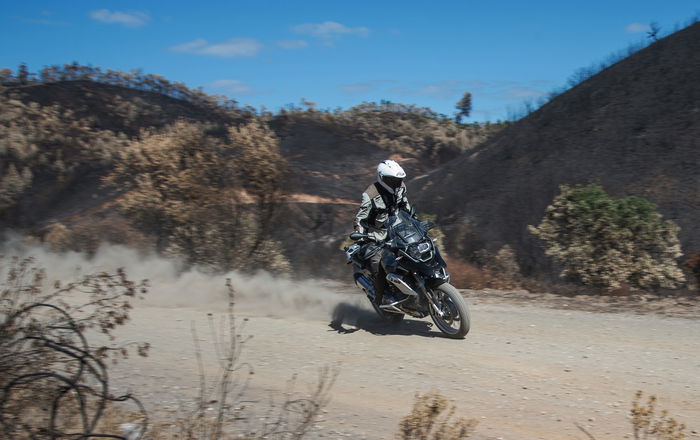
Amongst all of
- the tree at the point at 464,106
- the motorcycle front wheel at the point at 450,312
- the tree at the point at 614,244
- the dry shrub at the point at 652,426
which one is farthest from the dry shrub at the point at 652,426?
the tree at the point at 464,106

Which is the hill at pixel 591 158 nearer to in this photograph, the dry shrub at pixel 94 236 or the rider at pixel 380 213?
the rider at pixel 380 213

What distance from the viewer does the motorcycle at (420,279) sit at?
7.78 meters

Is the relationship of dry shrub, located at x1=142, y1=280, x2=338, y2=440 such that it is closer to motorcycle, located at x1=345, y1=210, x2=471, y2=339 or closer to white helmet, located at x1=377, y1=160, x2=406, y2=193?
motorcycle, located at x1=345, y1=210, x2=471, y2=339

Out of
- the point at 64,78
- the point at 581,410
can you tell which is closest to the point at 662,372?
the point at 581,410

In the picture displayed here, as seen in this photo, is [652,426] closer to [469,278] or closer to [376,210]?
[376,210]

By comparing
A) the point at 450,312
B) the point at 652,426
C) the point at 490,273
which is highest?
the point at 490,273

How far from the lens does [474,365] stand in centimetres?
676

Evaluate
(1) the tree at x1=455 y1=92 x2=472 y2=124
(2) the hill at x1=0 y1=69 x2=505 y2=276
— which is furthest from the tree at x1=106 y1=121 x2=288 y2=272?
(1) the tree at x1=455 y1=92 x2=472 y2=124

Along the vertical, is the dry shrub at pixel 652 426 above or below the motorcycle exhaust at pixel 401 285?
below

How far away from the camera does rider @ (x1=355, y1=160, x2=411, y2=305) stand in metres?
8.37

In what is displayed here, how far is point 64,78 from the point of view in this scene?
1414 inches

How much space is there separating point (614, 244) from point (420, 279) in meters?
5.63

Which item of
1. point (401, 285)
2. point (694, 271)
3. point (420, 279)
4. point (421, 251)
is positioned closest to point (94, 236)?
point (401, 285)

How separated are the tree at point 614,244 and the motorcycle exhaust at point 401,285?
5058 mm
